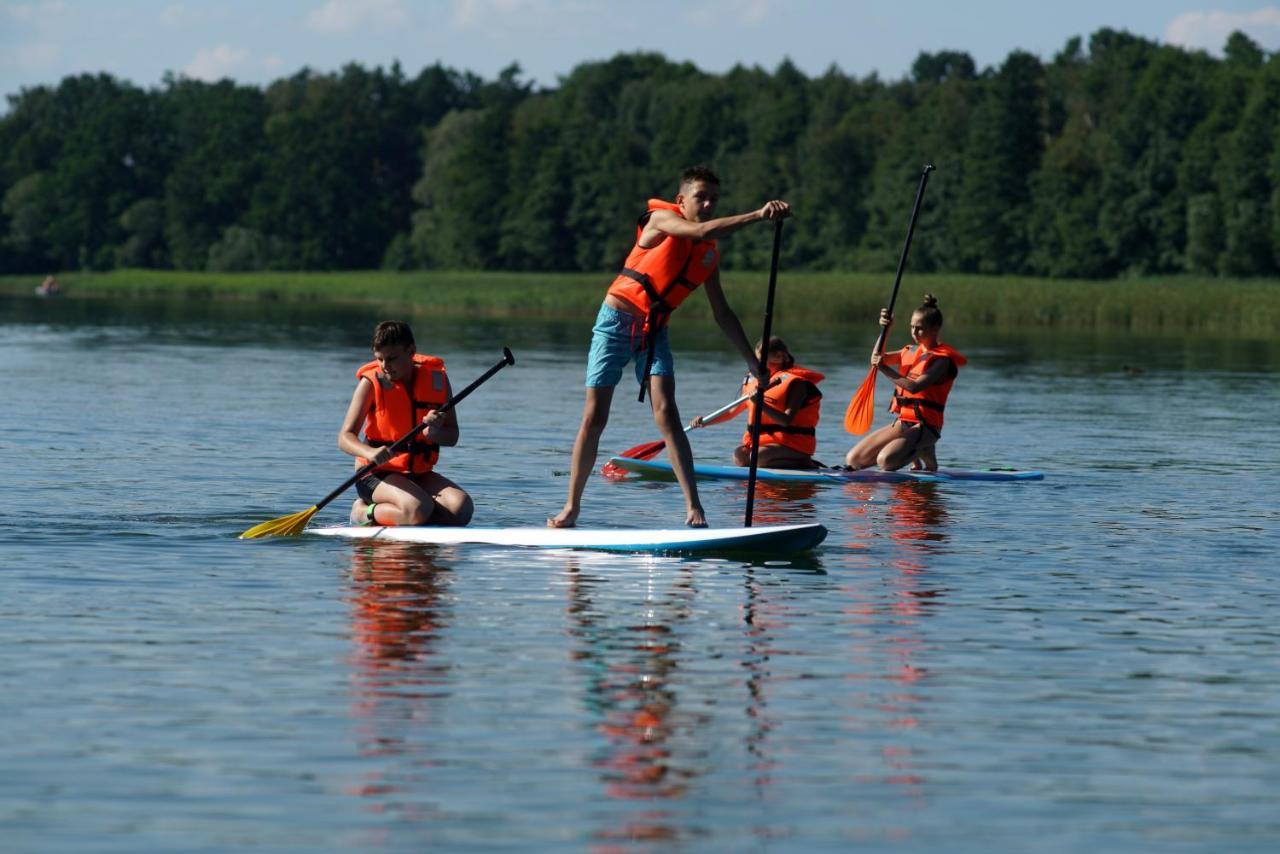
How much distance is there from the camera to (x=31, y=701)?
24.1 ft

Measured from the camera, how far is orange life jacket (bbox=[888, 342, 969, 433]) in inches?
592

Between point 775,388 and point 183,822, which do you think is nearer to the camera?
point 183,822

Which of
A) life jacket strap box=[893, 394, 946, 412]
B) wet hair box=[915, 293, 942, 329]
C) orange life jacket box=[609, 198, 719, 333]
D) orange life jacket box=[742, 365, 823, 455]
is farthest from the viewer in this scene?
life jacket strap box=[893, 394, 946, 412]

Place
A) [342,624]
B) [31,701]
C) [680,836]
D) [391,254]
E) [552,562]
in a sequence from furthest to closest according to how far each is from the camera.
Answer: [391,254] < [552,562] < [342,624] < [31,701] < [680,836]

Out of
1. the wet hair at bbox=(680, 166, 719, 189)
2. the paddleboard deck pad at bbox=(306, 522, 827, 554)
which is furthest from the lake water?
the wet hair at bbox=(680, 166, 719, 189)

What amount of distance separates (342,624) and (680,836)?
11.1 feet

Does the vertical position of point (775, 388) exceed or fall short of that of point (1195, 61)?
it falls short

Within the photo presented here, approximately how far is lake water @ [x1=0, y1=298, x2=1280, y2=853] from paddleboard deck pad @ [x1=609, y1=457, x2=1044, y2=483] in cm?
12

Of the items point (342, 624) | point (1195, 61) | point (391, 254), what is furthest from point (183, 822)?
point (391, 254)

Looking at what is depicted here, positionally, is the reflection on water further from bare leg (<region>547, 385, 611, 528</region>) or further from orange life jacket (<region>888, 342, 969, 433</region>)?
orange life jacket (<region>888, 342, 969, 433</region>)

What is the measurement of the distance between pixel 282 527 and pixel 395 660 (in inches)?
136

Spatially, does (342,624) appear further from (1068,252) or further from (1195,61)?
(1195,61)

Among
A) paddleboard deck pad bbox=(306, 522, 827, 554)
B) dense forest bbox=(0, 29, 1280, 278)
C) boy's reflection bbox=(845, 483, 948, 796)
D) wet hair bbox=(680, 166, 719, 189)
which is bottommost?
boy's reflection bbox=(845, 483, 948, 796)

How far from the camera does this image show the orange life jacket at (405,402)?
1123cm
